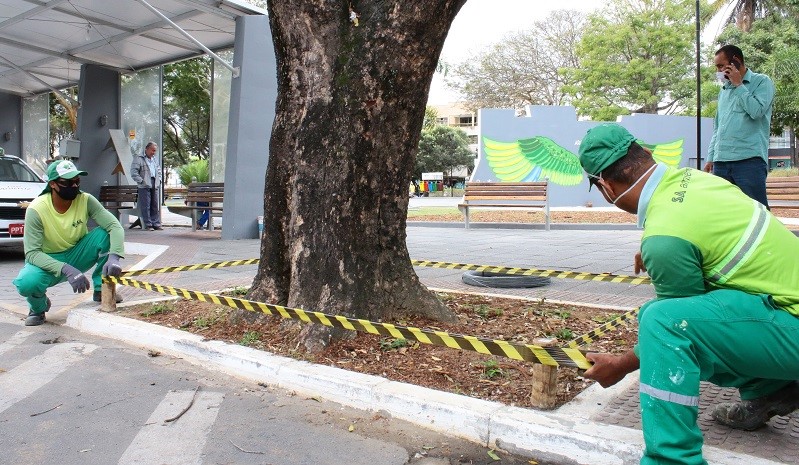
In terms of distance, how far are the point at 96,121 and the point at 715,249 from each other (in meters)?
17.2

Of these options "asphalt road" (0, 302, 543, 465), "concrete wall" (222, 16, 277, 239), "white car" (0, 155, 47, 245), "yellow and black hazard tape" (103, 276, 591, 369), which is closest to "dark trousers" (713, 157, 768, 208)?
"yellow and black hazard tape" (103, 276, 591, 369)

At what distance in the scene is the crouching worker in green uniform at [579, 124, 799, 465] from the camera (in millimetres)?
2377

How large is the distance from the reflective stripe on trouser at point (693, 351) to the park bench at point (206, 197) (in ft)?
37.9

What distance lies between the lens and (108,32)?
14258mm

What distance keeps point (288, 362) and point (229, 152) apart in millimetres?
8945

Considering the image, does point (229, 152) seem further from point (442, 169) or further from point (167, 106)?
point (442, 169)

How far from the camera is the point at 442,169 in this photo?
59906 mm

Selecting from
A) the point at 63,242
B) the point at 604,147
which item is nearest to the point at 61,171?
the point at 63,242

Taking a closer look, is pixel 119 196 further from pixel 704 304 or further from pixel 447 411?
pixel 704 304

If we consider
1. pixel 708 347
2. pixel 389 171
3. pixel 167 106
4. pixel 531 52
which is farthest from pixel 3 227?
pixel 531 52

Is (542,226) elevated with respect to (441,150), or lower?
lower

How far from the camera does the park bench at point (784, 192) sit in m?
11.1

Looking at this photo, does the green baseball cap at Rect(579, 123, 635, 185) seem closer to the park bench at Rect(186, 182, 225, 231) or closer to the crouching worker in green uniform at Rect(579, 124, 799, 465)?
the crouching worker in green uniform at Rect(579, 124, 799, 465)

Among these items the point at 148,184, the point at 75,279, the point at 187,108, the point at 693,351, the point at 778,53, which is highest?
→ the point at 778,53
